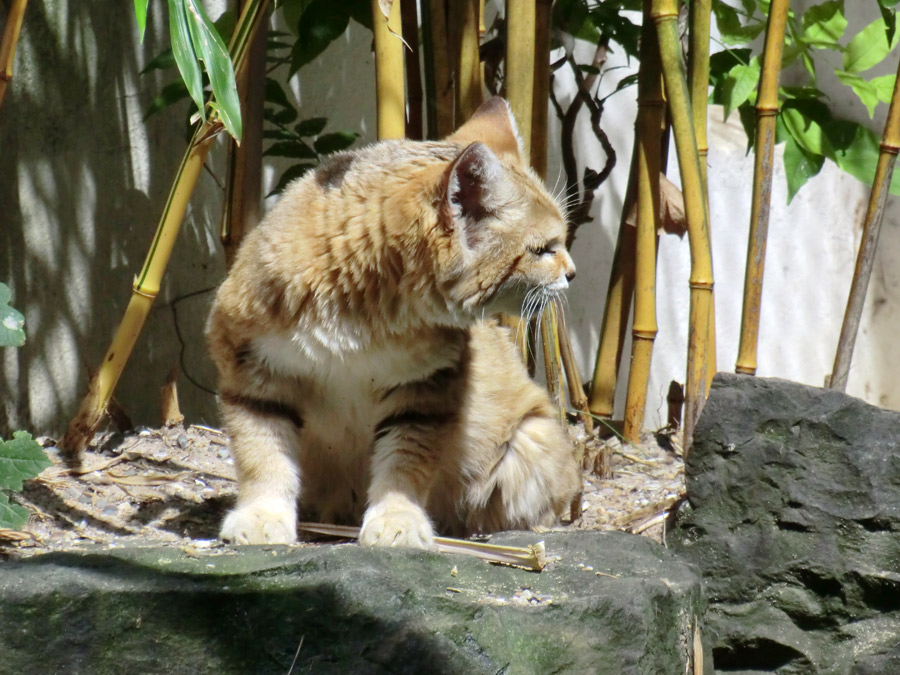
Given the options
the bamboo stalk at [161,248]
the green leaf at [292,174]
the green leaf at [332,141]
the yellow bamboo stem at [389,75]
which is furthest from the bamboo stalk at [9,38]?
the green leaf at [332,141]

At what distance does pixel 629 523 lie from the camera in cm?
333

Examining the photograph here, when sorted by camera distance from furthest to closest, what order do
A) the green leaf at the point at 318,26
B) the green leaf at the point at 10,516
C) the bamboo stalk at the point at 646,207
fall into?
the bamboo stalk at the point at 646,207, the green leaf at the point at 318,26, the green leaf at the point at 10,516

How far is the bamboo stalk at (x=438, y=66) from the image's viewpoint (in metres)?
3.40

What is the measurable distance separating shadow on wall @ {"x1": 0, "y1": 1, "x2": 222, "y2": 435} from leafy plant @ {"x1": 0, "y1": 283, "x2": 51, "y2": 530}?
168cm

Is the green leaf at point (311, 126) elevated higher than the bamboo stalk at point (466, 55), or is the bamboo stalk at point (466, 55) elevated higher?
the bamboo stalk at point (466, 55)

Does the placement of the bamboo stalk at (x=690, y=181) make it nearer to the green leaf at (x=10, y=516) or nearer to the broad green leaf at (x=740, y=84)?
the broad green leaf at (x=740, y=84)

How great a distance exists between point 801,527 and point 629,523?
70 centimetres

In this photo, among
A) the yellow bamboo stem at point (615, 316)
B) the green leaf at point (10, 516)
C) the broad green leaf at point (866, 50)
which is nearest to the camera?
the green leaf at point (10, 516)

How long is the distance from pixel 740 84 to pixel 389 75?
4.45 ft

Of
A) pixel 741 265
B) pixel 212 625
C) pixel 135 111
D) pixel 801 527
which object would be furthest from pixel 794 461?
pixel 135 111

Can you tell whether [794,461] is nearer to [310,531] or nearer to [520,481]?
[520,481]

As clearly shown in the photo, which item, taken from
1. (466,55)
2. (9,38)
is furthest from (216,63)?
(466,55)

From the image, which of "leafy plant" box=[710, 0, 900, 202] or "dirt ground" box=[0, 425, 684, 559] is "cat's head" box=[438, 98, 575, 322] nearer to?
"dirt ground" box=[0, 425, 684, 559]

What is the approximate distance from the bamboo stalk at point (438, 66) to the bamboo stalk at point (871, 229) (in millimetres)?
1492
